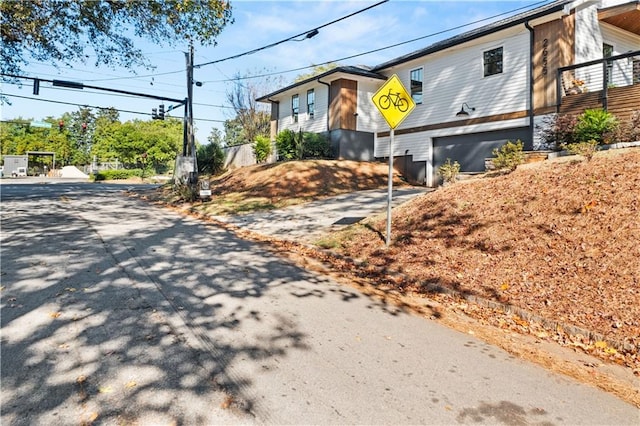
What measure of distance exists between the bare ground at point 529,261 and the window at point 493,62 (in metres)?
7.76

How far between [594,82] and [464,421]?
1511 centimetres

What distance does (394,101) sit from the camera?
7.18 meters

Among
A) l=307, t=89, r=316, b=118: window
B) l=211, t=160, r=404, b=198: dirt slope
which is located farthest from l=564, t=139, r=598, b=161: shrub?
l=307, t=89, r=316, b=118: window

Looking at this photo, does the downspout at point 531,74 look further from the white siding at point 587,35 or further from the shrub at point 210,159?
the shrub at point 210,159

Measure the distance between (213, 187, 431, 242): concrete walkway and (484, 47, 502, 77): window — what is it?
6208mm

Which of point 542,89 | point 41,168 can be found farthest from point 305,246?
point 41,168

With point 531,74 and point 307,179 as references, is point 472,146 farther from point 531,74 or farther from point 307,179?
point 307,179

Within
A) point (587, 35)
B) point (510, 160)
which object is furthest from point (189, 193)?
point (587, 35)

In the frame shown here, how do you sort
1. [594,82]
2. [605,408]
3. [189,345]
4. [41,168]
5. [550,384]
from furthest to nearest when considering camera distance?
[41,168] → [594,82] → [189,345] → [550,384] → [605,408]

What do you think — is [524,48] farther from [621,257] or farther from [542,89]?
[621,257]

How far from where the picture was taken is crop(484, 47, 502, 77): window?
14.9 m

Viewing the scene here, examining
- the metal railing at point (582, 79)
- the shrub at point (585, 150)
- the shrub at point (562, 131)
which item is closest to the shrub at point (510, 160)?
the shrub at point (585, 150)

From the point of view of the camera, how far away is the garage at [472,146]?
47.0ft

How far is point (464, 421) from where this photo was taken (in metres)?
2.51
